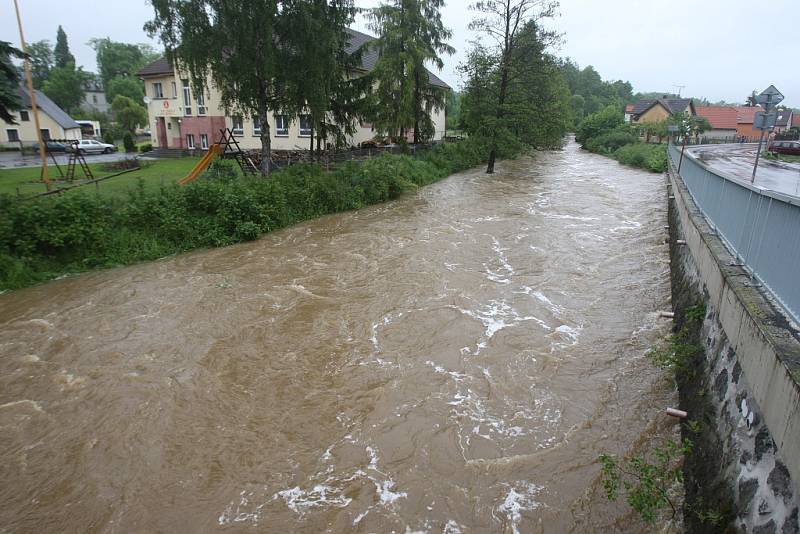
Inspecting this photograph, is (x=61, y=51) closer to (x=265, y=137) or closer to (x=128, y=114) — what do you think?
(x=128, y=114)

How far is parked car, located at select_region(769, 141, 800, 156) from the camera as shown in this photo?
129ft

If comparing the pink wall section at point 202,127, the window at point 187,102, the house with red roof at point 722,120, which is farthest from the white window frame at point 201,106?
the house with red roof at point 722,120

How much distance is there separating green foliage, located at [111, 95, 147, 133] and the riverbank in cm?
4024

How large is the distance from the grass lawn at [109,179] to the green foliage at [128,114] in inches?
1103

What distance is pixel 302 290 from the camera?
37.9 ft

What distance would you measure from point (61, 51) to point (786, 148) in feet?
370

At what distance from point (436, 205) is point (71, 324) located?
50.4 ft

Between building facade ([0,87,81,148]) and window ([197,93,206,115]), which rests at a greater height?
window ([197,93,206,115])

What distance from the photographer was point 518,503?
5219 mm

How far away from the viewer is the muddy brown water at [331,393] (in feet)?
17.4

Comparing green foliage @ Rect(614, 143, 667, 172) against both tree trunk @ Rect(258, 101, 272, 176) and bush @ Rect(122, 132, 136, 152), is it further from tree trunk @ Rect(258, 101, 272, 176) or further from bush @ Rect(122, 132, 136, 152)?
bush @ Rect(122, 132, 136, 152)

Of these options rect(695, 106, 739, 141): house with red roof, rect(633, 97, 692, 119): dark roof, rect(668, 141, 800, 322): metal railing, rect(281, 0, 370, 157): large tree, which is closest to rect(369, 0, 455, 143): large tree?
rect(281, 0, 370, 157): large tree

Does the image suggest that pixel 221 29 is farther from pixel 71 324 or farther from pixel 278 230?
pixel 71 324

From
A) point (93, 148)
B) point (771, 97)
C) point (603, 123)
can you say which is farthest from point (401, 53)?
point (603, 123)
